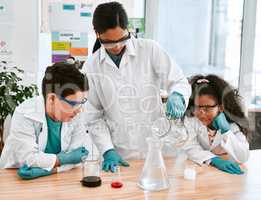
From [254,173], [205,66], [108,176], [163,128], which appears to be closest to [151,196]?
[108,176]

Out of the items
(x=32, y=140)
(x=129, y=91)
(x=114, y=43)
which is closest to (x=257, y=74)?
(x=129, y=91)

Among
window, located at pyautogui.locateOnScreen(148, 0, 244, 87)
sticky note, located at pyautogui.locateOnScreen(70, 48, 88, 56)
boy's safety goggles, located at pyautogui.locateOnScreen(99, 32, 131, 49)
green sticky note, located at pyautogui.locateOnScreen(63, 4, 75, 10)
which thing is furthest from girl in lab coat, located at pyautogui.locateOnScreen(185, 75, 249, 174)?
window, located at pyautogui.locateOnScreen(148, 0, 244, 87)

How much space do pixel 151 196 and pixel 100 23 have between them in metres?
0.82

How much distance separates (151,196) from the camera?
140 cm

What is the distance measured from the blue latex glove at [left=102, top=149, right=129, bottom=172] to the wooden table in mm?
52

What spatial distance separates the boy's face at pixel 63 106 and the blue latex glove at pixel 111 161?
0.92 ft

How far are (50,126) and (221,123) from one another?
0.89 m

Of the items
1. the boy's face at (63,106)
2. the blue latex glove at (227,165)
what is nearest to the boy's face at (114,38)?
the boy's face at (63,106)

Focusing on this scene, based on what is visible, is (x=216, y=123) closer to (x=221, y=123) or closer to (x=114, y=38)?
(x=221, y=123)

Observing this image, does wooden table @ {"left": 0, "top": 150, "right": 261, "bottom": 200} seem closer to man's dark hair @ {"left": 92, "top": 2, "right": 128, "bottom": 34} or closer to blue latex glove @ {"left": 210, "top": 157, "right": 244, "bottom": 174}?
blue latex glove @ {"left": 210, "top": 157, "right": 244, "bottom": 174}

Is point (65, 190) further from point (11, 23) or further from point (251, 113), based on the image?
point (251, 113)

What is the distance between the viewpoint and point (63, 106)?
63.5 inches

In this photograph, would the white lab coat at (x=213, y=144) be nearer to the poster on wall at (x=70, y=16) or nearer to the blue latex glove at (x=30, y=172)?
the blue latex glove at (x=30, y=172)

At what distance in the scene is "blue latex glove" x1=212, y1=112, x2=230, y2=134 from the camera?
190cm
